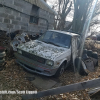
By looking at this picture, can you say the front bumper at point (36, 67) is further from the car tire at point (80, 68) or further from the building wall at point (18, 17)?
the building wall at point (18, 17)

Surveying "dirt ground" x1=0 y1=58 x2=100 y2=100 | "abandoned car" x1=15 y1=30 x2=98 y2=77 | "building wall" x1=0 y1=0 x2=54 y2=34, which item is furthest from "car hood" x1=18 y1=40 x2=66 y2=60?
"building wall" x1=0 y1=0 x2=54 y2=34

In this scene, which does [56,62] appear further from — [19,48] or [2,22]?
[2,22]

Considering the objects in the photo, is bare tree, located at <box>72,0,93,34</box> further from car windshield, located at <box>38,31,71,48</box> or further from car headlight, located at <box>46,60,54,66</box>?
car headlight, located at <box>46,60,54,66</box>

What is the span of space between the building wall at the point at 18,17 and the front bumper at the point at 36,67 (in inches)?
105

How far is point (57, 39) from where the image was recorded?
17.3ft

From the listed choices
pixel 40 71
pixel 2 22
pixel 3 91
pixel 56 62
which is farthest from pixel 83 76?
pixel 2 22

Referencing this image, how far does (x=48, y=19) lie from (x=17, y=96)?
8669 millimetres

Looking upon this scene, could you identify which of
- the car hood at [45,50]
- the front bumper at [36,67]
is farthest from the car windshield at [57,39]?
the front bumper at [36,67]

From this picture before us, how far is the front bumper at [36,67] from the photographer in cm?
406

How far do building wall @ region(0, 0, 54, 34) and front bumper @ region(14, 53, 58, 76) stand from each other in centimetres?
267

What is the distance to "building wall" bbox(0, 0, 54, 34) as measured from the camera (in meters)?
6.74

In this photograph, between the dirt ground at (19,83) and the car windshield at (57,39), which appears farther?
the car windshield at (57,39)

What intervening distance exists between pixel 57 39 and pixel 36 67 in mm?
1854

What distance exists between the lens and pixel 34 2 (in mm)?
8453
